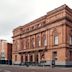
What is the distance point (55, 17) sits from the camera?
214 ft

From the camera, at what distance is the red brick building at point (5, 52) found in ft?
341

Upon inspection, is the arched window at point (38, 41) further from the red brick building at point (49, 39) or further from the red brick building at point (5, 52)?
the red brick building at point (5, 52)

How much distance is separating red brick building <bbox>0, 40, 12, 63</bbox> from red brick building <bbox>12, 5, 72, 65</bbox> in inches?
665

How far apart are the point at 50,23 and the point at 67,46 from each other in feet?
32.6

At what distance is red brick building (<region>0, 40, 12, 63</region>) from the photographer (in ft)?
341

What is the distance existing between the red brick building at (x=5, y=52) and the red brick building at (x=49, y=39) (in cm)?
1688

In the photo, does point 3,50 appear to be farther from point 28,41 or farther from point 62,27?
point 62,27

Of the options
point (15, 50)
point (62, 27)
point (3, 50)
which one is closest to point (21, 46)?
point (15, 50)

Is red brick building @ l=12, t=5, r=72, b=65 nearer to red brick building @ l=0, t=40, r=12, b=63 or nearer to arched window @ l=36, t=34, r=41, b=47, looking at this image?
arched window @ l=36, t=34, r=41, b=47

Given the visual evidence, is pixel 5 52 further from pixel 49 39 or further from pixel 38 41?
pixel 49 39

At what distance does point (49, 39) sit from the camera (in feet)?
222

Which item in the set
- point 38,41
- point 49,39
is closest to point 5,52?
point 38,41

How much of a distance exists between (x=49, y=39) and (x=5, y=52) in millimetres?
42091

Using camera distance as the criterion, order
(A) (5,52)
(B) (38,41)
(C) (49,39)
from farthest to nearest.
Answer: (A) (5,52), (B) (38,41), (C) (49,39)
